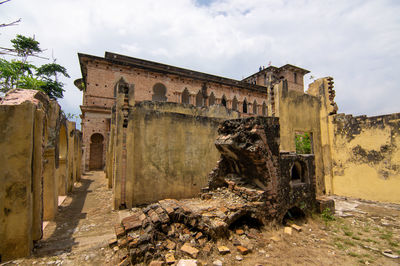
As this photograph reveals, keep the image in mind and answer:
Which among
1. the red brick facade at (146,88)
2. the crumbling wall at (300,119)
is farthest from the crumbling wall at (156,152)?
the red brick facade at (146,88)

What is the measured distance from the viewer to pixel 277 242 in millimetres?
4020

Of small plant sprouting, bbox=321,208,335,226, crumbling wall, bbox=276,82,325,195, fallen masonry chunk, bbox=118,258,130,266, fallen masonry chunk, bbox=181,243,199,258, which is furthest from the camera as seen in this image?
crumbling wall, bbox=276,82,325,195

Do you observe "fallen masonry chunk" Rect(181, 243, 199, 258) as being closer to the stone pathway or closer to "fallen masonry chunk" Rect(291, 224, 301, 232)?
the stone pathway

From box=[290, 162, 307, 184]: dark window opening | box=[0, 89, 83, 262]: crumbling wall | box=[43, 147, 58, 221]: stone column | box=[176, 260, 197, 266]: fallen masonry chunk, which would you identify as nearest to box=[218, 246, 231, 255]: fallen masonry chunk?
box=[176, 260, 197, 266]: fallen masonry chunk

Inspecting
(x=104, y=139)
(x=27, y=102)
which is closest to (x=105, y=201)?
(x=27, y=102)

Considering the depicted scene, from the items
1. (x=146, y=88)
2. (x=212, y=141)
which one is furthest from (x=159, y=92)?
(x=212, y=141)

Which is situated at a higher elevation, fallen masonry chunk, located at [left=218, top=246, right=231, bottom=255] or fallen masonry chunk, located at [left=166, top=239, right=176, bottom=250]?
fallen masonry chunk, located at [left=166, top=239, right=176, bottom=250]

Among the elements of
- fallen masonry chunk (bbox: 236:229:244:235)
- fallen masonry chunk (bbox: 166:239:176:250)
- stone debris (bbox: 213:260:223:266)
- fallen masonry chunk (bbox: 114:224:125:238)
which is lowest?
stone debris (bbox: 213:260:223:266)

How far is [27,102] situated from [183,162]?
4762 millimetres

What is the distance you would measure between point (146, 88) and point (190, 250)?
1547 centimetres

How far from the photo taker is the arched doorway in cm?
1623

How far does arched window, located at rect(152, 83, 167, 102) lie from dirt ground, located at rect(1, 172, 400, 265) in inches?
524

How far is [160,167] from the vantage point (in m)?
6.92

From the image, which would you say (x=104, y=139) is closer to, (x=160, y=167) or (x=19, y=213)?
(x=160, y=167)
